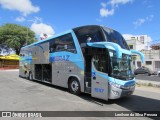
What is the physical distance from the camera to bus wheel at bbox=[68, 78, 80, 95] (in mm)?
10172

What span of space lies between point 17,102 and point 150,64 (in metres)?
38.0

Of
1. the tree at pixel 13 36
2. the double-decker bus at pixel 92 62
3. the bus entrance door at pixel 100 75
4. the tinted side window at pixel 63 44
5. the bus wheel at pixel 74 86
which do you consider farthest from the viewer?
the tree at pixel 13 36

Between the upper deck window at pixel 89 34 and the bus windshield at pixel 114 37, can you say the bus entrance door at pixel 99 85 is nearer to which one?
the upper deck window at pixel 89 34

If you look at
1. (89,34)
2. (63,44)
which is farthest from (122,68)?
(63,44)

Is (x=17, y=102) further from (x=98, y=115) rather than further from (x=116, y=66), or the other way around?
(x=116, y=66)

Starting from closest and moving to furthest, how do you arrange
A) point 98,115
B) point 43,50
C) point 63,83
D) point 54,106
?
point 98,115 < point 54,106 < point 63,83 < point 43,50

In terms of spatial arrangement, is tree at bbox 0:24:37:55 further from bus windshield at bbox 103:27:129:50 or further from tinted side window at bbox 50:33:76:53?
bus windshield at bbox 103:27:129:50

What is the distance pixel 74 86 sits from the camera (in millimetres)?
10492

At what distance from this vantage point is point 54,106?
25.3 ft

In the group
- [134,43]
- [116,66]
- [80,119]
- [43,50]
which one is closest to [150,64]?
[134,43]

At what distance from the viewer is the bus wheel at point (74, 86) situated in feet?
33.4

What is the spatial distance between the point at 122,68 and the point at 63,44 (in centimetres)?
434

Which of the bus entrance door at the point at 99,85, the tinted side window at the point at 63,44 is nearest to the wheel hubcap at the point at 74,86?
the bus entrance door at the point at 99,85

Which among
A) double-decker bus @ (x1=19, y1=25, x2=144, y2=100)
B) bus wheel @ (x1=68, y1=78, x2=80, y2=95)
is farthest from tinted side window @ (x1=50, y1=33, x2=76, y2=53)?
bus wheel @ (x1=68, y1=78, x2=80, y2=95)
